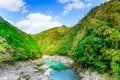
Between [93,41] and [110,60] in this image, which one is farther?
[93,41]

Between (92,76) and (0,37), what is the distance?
2811 centimetres

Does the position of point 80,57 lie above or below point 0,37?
below

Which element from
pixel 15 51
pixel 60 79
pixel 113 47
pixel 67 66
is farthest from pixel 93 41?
pixel 15 51

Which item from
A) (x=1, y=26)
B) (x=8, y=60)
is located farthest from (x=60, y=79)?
(x=1, y=26)

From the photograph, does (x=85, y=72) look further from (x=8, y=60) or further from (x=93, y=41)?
(x=8, y=60)

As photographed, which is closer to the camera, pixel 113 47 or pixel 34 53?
pixel 113 47

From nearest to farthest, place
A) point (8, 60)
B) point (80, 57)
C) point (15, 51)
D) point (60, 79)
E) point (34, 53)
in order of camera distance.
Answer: point (60, 79), point (80, 57), point (8, 60), point (15, 51), point (34, 53)

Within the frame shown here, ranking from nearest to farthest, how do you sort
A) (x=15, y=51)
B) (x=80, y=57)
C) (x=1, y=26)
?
(x=80, y=57) → (x=15, y=51) → (x=1, y=26)

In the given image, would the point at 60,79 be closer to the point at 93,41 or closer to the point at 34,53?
the point at 93,41

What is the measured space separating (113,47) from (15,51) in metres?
26.6

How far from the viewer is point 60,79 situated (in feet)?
152

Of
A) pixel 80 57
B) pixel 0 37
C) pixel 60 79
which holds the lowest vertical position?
pixel 60 79

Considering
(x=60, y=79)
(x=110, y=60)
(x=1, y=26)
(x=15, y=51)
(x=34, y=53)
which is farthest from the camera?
(x=34, y=53)

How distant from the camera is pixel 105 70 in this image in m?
43.0
